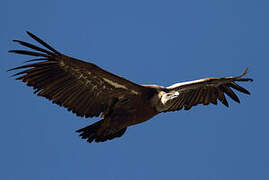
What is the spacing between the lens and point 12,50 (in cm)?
787

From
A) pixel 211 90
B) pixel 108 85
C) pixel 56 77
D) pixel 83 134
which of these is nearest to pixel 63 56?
pixel 56 77

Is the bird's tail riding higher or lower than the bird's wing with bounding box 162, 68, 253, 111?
lower

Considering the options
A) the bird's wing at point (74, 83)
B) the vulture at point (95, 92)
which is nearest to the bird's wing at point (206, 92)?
the vulture at point (95, 92)

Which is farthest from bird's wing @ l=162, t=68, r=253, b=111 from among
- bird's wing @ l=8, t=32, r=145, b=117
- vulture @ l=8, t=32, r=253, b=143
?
bird's wing @ l=8, t=32, r=145, b=117

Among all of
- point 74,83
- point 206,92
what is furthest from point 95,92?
point 206,92

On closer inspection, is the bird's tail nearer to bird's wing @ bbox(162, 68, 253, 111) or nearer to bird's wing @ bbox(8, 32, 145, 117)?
bird's wing @ bbox(8, 32, 145, 117)

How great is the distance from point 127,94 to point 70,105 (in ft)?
3.59

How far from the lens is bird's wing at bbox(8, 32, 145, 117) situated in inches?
330

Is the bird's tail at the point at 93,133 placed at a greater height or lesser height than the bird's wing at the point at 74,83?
lesser

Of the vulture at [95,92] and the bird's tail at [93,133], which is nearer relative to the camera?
the vulture at [95,92]

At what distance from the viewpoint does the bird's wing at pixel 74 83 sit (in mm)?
8375

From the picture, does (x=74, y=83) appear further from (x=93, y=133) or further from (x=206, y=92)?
(x=206, y=92)

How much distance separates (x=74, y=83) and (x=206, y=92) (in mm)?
3321

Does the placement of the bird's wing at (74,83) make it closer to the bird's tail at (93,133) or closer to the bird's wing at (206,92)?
the bird's tail at (93,133)
